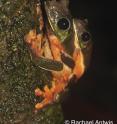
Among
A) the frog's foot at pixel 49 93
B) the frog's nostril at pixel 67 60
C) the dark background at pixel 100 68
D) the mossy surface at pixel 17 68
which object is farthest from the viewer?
the dark background at pixel 100 68

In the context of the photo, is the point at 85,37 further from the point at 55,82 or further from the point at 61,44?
the point at 55,82

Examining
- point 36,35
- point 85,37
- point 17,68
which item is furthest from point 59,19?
point 17,68

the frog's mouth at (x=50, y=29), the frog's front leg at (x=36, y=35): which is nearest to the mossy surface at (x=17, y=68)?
the frog's front leg at (x=36, y=35)

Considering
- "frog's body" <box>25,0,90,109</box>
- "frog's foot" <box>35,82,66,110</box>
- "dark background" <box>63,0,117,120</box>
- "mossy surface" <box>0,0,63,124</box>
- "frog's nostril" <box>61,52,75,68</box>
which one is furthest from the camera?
"dark background" <box>63,0,117,120</box>

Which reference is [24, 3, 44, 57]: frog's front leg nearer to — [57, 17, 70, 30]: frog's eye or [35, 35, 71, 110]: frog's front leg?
[35, 35, 71, 110]: frog's front leg

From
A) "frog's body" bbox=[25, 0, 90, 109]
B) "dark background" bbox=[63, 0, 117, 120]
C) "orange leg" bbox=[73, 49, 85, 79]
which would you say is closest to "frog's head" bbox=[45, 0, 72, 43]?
"frog's body" bbox=[25, 0, 90, 109]

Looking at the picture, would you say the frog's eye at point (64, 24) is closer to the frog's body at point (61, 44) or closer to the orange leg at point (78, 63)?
the frog's body at point (61, 44)
